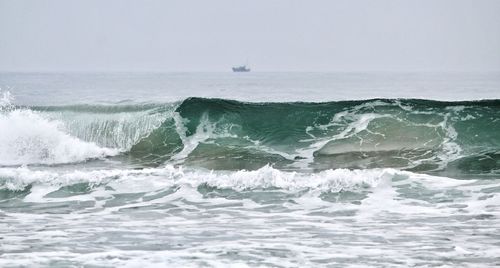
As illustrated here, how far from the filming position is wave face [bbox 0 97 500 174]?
639 inches

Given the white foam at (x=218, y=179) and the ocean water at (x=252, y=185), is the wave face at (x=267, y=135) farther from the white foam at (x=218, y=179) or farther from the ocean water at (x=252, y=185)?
the white foam at (x=218, y=179)

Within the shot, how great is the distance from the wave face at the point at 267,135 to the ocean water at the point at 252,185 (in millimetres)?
50

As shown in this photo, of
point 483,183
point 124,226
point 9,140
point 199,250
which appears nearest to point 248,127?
point 9,140

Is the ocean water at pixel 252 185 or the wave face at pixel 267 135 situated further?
the wave face at pixel 267 135

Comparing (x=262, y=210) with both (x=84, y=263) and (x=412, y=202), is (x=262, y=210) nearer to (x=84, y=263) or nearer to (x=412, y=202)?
(x=412, y=202)

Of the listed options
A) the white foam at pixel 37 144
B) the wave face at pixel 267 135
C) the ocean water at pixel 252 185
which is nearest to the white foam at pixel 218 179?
the ocean water at pixel 252 185

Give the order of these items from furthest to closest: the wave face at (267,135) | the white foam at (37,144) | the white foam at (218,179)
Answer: the white foam at (37,144) < the wave face at (267,135) < the white foam at (218,179)

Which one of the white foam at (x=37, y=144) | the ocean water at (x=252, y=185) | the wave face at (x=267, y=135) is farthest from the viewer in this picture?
the white foam at (x=37, y=144)

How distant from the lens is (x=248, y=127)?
63.7 ft

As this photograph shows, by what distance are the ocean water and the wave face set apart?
5 cm

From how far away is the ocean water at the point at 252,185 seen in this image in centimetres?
843

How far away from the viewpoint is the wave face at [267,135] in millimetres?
16219

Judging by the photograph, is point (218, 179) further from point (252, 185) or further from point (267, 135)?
point (267, 135)

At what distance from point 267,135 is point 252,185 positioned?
19.3 ft
